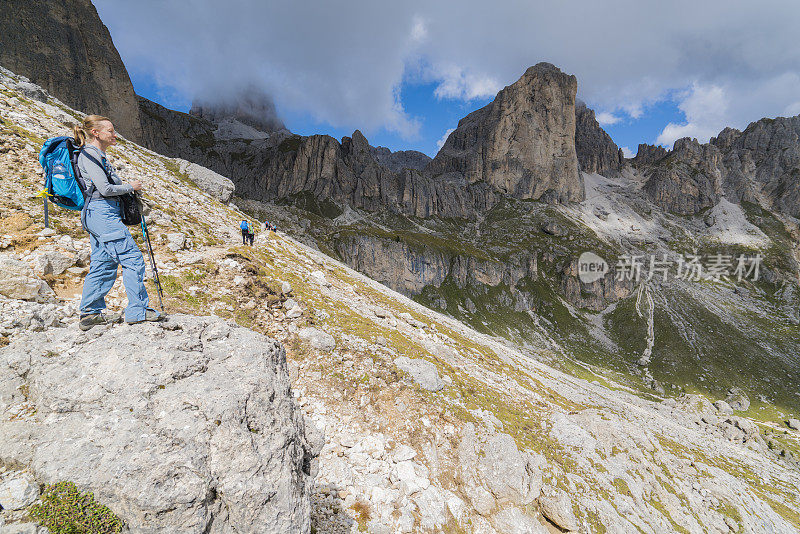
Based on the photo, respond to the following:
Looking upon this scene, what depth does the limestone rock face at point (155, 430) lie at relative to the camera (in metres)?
4.32

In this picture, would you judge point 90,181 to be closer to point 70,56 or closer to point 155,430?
point 155,430

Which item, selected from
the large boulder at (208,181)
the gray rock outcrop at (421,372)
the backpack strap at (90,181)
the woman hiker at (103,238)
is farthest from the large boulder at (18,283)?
the large boulder at (208,181)

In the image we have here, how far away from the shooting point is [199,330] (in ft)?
24.0

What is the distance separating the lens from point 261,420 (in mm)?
6047

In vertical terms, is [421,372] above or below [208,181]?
below

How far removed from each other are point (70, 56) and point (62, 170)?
137822mm

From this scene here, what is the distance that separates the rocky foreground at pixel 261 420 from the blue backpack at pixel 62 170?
2540mm

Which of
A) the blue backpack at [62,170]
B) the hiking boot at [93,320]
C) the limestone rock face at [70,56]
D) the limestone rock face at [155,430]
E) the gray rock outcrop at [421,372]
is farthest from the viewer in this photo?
the limestone rock face at [70,56]

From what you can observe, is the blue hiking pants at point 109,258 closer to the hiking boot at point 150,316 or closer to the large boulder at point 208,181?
the hiking boot at point 150,316

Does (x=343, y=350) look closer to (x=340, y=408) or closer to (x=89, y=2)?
(x=340, y=408)

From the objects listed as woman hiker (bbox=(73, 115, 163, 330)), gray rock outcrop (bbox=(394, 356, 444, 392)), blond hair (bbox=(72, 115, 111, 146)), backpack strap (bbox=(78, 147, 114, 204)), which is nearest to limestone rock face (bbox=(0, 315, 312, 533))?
woman hiker (bbox=(73, 115, 163, 330))

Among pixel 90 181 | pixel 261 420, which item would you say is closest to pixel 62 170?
pixel 90 181

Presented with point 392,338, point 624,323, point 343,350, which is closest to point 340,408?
point 343,350

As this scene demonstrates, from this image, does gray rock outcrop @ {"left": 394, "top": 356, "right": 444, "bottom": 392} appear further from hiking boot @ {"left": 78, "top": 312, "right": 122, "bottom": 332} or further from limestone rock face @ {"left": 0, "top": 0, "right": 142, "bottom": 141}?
limestone rock face @ {"left": 0, "top": 0, "right": 142, "bottom": 141}
